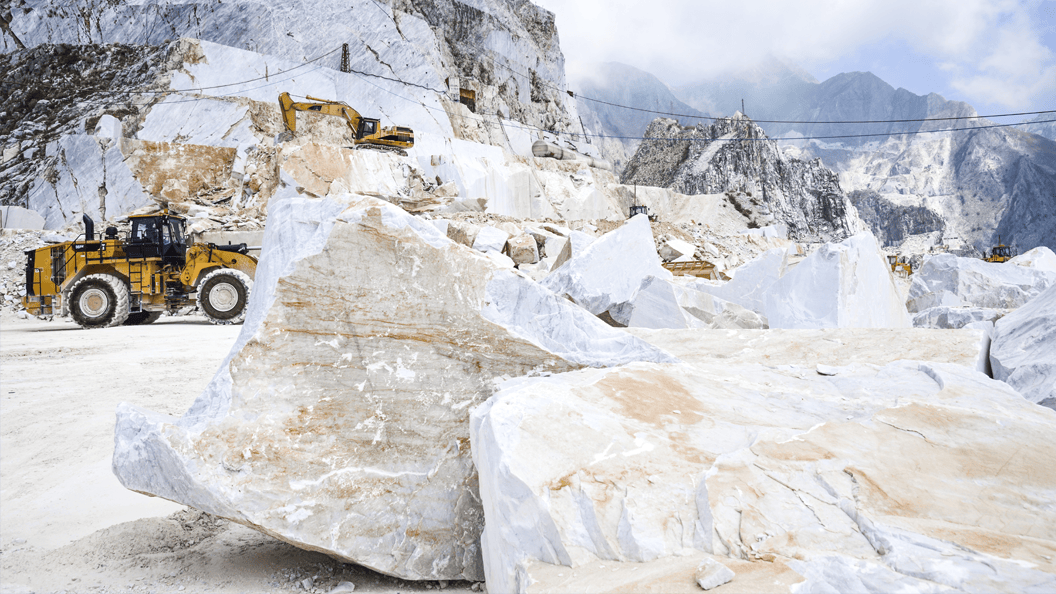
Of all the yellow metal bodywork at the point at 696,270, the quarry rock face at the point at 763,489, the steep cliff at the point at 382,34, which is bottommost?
the quarry rock face at the point at 763,489

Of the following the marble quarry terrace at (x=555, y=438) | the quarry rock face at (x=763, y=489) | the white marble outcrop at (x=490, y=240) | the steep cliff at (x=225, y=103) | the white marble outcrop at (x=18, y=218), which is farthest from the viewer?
the steep cliff at (x=225, y=103)

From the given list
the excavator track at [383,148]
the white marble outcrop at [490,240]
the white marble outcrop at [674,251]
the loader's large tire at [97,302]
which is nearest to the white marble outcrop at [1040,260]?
the white marble outcrop at [674,251]

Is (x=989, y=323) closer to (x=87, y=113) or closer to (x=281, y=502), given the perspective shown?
(x=281, y=502)

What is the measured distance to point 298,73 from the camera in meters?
23.7

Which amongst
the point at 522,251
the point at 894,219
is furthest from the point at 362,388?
the point at 894,219

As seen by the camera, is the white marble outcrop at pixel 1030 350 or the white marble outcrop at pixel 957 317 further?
the white marble outcrop at pixel 957 317

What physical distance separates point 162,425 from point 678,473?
69.6 inches

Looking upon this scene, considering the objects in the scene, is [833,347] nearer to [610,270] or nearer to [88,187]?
[610,270]

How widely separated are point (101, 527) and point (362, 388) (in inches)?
53.0

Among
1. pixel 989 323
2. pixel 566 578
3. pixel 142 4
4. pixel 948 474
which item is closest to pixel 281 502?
pixel 566 578

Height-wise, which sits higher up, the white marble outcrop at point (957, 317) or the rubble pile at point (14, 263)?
the rubble pile at point (14, 263)

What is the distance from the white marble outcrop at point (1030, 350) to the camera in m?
2.38

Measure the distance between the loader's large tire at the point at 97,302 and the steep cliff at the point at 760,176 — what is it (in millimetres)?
41053

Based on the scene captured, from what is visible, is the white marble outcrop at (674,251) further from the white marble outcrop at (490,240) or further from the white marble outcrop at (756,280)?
the white marble outcrop at (756,280)
